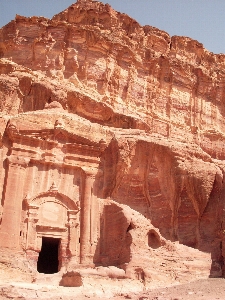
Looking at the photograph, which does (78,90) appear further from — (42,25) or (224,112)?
(224,112)

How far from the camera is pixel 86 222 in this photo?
24719 millimetres

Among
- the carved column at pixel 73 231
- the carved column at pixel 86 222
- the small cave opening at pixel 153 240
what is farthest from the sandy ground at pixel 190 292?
the carved column at pixel 73 231

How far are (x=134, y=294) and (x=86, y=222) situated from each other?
6.13 metres

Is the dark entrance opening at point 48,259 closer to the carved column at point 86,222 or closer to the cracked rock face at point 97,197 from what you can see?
the cracked rock face at point 97,197

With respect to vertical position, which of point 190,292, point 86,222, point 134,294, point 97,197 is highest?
point 97,197

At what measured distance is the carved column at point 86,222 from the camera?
24.0 m

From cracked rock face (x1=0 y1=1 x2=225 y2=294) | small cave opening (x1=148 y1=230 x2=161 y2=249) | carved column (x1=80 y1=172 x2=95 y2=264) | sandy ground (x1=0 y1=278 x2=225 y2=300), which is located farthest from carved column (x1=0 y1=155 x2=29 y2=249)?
small cave opening (x1=148 y1=230 x2=161 y2=249)

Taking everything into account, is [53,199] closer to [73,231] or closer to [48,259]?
[73,231]

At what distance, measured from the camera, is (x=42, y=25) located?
4616cm

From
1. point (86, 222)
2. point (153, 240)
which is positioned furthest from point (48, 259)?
point (153, 240)

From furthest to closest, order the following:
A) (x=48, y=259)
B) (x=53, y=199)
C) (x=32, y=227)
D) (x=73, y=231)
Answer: (x=48, y=259) < (x=53, y=199) < (x=73, y=231) < (x=32, y=227)

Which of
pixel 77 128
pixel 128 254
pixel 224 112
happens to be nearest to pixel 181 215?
pixel 128 254

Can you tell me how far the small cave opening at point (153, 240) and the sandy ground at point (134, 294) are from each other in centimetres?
336

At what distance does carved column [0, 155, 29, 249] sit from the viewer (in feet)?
74.0
